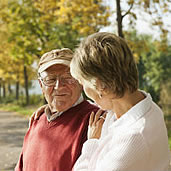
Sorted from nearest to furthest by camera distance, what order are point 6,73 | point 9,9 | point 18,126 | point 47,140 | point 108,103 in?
point 108,103, point 47,140, point 18,126, point 9,9, point 6,73

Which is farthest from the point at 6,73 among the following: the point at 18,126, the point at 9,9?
the point at 18,126

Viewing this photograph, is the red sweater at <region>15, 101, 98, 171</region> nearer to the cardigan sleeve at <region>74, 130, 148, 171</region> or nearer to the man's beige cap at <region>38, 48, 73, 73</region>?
the man's beige cap at <region>38, 48, 73, 73</region>

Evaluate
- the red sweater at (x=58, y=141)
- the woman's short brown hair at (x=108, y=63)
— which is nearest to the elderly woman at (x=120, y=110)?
the woman's short brown hair at (x=108, y=63)

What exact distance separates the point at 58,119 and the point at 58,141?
0.18 meters

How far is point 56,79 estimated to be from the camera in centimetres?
205

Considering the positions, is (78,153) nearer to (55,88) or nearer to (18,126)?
(55,88)

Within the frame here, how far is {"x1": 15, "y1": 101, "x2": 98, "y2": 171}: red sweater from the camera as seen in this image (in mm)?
1887

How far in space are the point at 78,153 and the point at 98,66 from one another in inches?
29.2

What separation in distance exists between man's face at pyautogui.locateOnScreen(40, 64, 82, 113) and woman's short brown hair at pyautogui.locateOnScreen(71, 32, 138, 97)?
63cm

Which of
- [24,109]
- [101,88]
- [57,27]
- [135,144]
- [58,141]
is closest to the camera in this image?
[135,144]

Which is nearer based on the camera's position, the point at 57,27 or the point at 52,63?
the point at 52,63

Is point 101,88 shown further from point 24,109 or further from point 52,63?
point 24,109

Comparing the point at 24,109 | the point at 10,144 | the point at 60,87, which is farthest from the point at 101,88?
the point at 24,109

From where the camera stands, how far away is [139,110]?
1.36 meters
